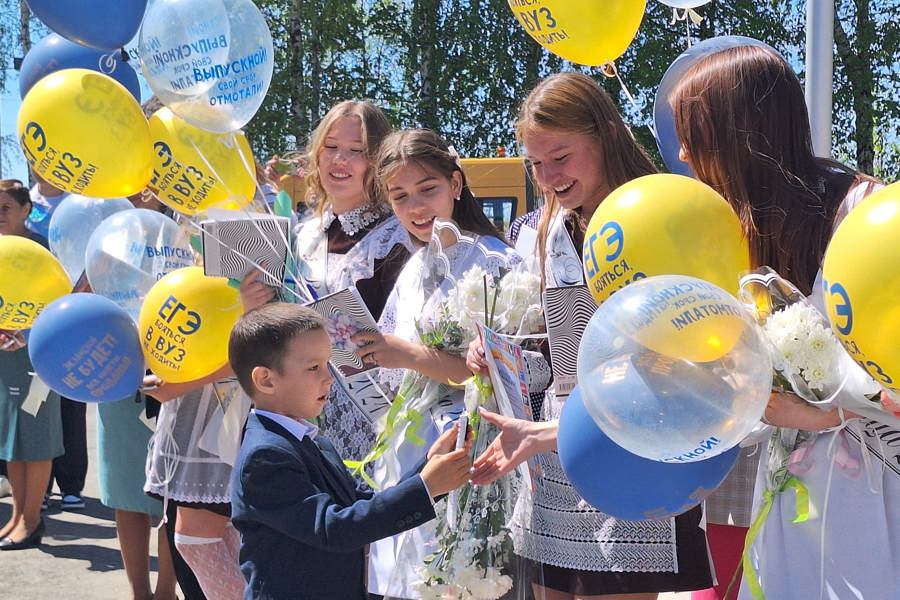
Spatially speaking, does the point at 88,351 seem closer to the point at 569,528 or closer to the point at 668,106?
the point at 569,528

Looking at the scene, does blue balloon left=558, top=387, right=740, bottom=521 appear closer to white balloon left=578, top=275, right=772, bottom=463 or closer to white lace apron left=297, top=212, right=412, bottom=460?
white balloon left=578, top=275, right=772, bottom=463

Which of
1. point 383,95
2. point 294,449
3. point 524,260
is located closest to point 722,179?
point 524,260

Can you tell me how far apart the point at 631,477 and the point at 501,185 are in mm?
8270

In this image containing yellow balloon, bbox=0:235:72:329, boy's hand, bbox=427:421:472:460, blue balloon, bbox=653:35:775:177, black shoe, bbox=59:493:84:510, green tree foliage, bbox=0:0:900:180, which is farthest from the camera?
green tree foliage, bbox=0:0:900:180

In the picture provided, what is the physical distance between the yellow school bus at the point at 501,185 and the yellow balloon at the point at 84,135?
6.59m

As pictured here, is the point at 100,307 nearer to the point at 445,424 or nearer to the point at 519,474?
the point at 445,424

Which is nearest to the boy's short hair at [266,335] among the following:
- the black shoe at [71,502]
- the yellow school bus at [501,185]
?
the black shoe at [71,502]

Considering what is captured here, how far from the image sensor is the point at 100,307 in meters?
3.54

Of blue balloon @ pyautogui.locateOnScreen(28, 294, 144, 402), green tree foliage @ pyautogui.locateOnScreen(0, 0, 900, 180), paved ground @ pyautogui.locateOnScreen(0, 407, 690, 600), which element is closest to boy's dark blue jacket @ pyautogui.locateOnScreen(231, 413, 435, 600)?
blue balloon @ pyautogui.locateOnScreen(28, 294, 144, 402)

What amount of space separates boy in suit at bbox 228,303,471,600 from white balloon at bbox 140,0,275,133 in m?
1.10

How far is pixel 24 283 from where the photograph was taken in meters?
3.93

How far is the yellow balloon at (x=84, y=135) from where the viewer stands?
11.3ft

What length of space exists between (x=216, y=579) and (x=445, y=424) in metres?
1.27

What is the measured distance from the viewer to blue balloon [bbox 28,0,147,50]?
3551mm
